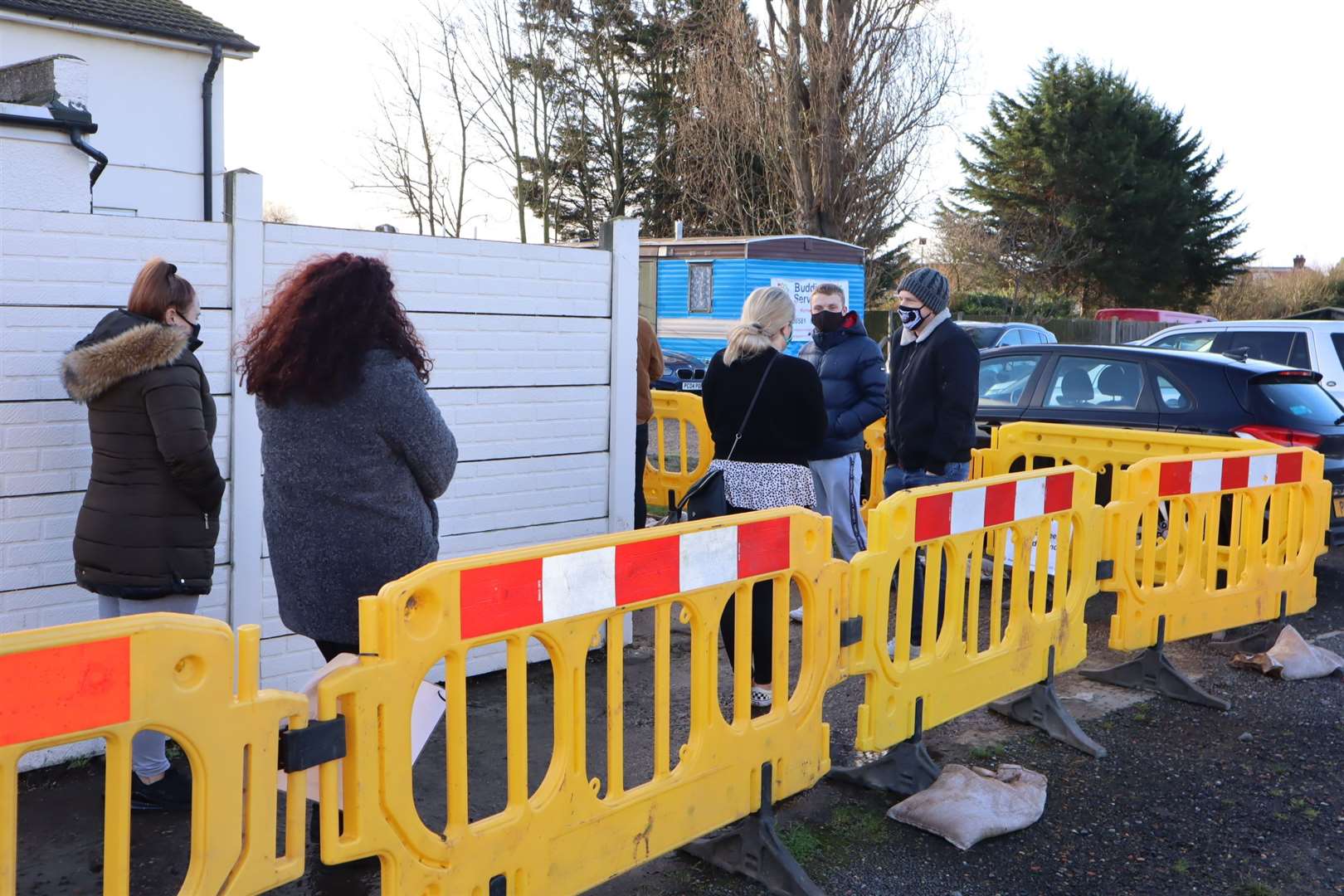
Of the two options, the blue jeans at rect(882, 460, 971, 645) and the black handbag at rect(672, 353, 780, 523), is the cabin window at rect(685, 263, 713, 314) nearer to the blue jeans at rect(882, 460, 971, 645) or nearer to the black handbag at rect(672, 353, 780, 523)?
the blue jeans at rect(882, 460, 971, 645)

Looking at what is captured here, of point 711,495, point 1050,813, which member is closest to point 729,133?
point 711,495

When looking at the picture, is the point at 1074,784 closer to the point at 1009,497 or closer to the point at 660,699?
the point at 1009,497

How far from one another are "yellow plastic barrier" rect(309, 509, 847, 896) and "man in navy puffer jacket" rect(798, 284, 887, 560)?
210cm

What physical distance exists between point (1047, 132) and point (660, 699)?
42922 millimetres

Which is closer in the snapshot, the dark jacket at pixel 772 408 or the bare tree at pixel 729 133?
the dark jacket at pixel 772 408

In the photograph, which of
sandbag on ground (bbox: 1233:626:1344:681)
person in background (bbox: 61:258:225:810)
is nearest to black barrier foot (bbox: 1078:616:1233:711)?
sandbag on ground (bbox: 1233:626:1344:681)

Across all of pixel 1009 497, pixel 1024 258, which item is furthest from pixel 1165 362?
pixel 1024 258

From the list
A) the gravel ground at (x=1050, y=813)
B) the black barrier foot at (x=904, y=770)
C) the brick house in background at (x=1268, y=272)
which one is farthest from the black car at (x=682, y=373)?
the brick house in background at (x=1268, y=272)

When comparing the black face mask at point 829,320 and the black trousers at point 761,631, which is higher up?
the black face mask at point 829,320

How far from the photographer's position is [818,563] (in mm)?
3803

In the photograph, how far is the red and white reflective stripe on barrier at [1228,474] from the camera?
5441mm

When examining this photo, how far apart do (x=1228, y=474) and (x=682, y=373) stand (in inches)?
547

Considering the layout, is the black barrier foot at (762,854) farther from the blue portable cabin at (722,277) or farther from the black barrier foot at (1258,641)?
the blue portable cabin at (722,277)

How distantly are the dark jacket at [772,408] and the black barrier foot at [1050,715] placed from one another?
137 cm
